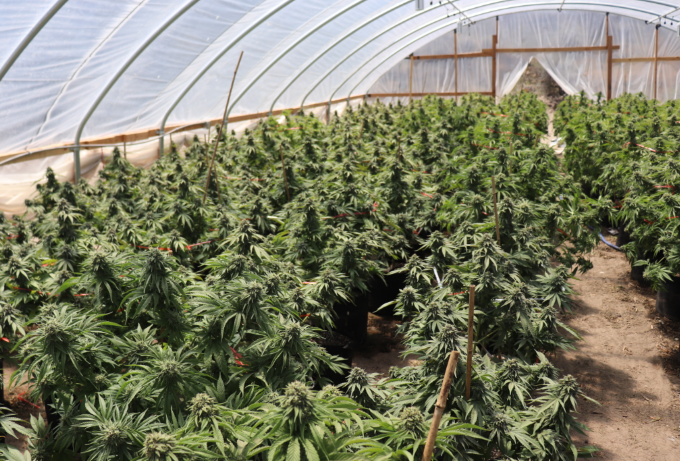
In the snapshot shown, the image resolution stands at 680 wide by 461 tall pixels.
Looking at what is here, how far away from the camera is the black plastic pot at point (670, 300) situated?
5103mm

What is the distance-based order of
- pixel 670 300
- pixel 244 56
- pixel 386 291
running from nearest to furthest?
1. pixel 670 300
2. pixel 386 291
3. pixel 244 56

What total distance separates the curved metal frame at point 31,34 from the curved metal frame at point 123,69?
1.63 meters

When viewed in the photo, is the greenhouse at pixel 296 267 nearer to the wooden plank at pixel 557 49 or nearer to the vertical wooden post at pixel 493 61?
the vertical wooden post at pixel 493 61

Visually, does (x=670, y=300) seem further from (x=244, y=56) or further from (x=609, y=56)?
(x=609, y=56)

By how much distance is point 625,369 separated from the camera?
458cm

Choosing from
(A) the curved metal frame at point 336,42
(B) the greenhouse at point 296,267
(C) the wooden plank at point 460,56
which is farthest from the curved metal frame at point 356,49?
(C) the wooden plank at point 460,56

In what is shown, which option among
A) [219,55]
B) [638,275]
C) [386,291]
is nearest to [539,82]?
[219,55]

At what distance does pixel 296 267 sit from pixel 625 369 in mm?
3212

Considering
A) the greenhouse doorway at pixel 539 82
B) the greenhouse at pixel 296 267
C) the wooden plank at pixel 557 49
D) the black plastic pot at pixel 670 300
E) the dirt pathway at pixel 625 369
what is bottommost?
the dirt pathway at pixel 625 369

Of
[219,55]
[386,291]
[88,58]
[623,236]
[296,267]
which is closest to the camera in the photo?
[296,267]

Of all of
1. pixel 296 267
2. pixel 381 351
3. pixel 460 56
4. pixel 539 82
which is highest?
pixel 460 56

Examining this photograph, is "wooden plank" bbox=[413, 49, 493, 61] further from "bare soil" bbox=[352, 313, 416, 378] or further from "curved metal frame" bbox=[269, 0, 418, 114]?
"bare soil" bbox=[352, 313, 416, 378]

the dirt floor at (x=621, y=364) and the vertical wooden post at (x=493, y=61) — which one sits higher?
the vertical wooden post at (x=493, y=61)

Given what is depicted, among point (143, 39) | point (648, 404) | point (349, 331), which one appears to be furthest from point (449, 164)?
point (143, 39)
